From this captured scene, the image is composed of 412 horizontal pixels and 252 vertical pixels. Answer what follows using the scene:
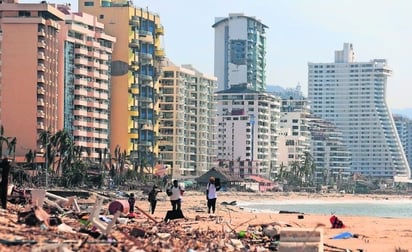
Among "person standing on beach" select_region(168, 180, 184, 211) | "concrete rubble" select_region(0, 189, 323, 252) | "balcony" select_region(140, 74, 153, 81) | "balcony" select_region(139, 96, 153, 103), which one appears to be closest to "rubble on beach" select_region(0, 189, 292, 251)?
"concrete rubble" select_region(0, 189, 323, 252)

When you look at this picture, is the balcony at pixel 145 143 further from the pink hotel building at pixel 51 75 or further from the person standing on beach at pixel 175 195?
the person standing on beach at pixel 175 195

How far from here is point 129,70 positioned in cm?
12344

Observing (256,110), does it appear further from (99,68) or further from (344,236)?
(344,236)

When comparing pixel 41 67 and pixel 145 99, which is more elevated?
pixel 41 67

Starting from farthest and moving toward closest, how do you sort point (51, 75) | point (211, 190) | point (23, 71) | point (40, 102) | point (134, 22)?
point (134, 22) < point (51, 75) < point (40, 102) < point (23, 71) < point (211, 190)

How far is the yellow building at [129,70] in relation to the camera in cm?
12306

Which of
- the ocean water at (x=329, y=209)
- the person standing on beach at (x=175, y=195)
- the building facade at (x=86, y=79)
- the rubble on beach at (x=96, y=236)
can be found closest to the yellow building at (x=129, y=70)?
the building facade at (x=86, y=79)

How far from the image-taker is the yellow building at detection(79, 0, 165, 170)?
12306 cm

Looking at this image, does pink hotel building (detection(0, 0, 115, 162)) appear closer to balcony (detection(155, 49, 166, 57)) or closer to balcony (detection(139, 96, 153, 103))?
balcony (detection(139, 96, 153, 103))

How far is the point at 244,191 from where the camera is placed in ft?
489

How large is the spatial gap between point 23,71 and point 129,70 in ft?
78.7

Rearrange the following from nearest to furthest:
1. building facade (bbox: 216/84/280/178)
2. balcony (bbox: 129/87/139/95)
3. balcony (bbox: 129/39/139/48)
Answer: balcony (bbox: 129/39/139/48) → balcony (bbox: 129/87/139/95) → building facade (bbox: 216/84/280/178)

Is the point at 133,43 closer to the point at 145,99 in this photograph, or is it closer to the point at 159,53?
the point at 145,99

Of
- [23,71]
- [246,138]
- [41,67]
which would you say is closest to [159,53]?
[41,67]
